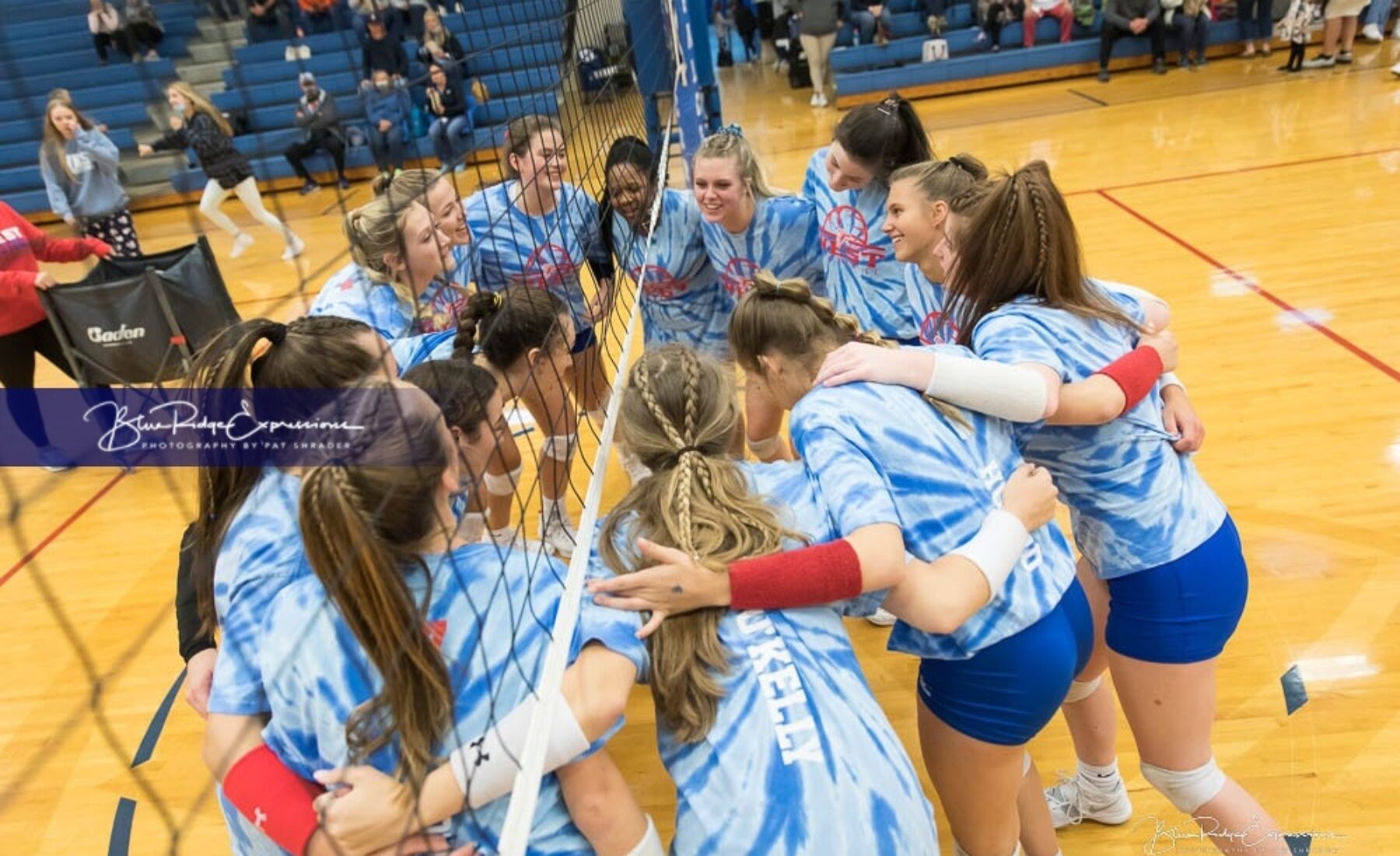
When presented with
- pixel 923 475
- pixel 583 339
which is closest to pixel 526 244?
pixel 583 339

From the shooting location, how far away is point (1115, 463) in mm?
1642

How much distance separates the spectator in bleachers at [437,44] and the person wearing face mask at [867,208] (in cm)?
213

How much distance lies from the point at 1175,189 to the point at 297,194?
7138mm

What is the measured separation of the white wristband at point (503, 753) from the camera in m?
1.12

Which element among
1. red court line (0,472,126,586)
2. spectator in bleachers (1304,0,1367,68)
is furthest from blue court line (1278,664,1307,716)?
spectator in bleachers (1304,0,1367,68)

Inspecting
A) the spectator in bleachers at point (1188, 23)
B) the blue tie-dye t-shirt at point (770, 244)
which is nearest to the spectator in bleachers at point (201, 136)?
the blue tie-dye t-shirt at point (770, 244)

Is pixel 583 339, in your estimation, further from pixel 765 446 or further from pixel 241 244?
pixel 241 244

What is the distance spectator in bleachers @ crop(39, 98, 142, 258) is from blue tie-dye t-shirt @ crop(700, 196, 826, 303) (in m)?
1.53

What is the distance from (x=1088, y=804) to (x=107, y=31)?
2.51m

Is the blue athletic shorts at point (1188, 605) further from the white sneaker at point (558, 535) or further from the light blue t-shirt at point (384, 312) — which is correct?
the white sneaker at point (558, 535)

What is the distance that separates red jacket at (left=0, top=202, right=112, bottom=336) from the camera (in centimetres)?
342

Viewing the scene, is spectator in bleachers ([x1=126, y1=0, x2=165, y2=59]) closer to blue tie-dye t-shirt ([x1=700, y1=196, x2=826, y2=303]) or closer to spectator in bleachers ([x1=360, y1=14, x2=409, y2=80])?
blue tie-dye t-shirt ([x1=700, y1=196, x2=826, y2=303])

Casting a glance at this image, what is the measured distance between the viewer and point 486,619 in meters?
1.16

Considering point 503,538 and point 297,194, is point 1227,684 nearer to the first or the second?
point 503,538
